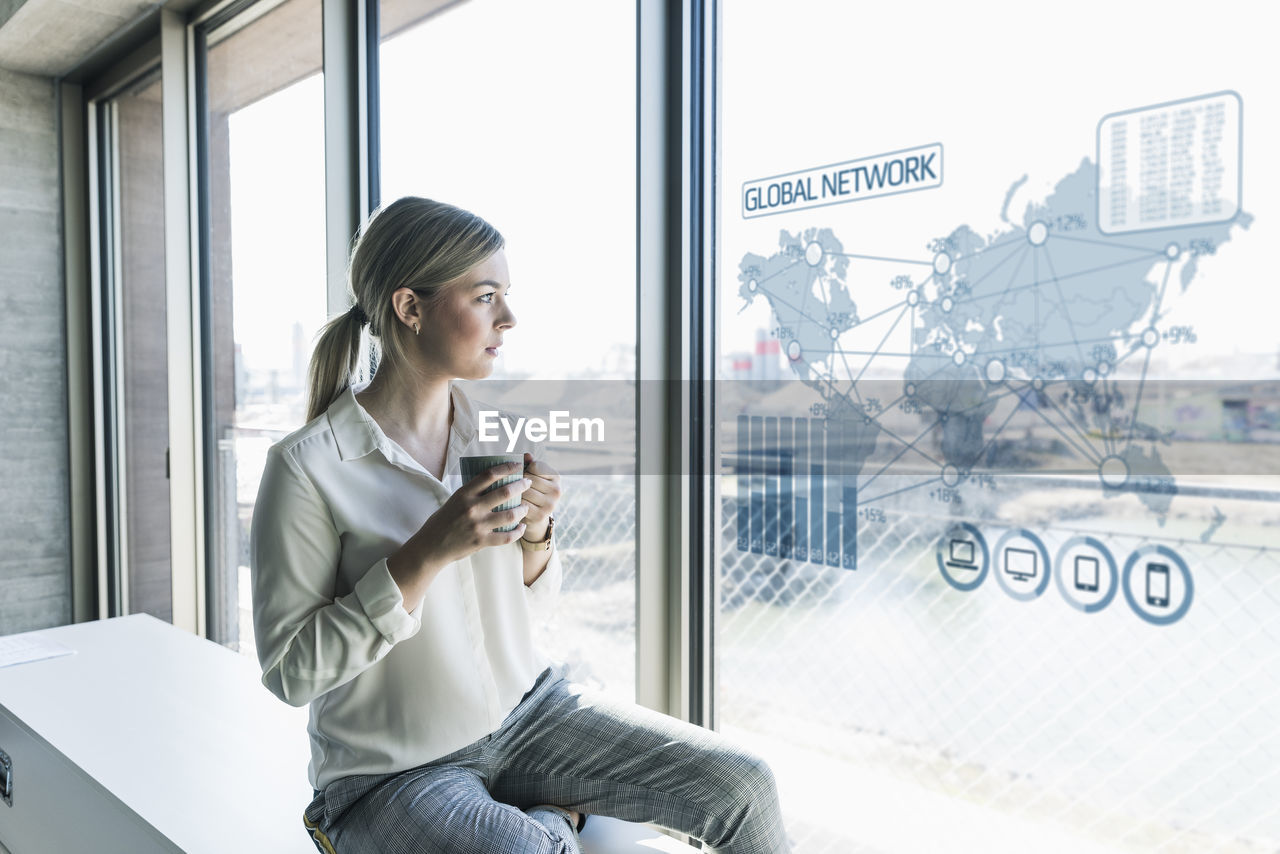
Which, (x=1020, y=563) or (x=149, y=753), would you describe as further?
(x=149, y=753)

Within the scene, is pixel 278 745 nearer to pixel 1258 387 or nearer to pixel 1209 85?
pixel 1258 387

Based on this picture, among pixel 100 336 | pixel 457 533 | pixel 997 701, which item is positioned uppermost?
pixel 100 336

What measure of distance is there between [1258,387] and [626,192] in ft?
3.57

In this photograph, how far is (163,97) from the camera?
2959mm

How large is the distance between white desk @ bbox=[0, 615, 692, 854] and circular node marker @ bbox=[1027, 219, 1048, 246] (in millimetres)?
999

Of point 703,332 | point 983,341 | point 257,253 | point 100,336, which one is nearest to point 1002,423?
point 983,341

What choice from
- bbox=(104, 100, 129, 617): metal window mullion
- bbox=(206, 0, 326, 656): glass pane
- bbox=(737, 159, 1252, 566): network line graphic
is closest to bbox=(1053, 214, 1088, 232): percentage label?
bbox=(737, 159, 1252, 566): network line graphic

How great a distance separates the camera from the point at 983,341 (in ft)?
4.12

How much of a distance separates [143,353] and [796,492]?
2.88 metres

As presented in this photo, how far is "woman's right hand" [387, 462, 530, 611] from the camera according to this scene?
1113mm

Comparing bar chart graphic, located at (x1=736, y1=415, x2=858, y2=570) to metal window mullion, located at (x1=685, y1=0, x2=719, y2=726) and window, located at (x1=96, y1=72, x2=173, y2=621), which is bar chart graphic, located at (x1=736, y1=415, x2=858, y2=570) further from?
window, located at (x1=96, y1=72, x2=173, y2=621)

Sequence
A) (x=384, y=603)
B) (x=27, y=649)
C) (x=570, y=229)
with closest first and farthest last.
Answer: (x=384, y=603) → (x=570, y=229) → (x=27, y=649)

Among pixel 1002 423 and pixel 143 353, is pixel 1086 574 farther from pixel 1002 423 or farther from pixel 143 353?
pixel 143 353

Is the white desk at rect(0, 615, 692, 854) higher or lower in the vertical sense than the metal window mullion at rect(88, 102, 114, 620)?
lower
